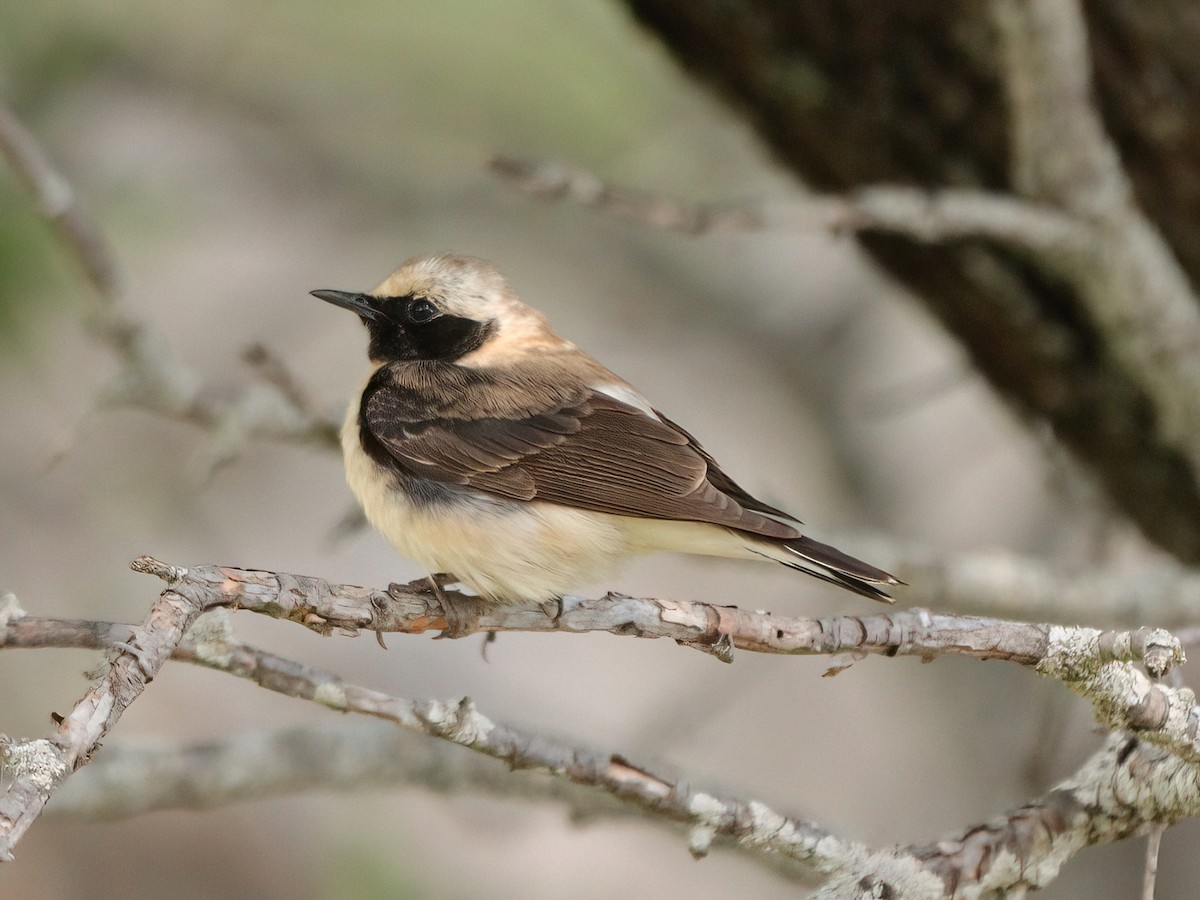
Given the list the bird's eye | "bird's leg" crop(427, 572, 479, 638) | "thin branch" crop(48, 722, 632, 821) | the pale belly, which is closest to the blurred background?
"thin branch" crop(48, 722, 632, 821)

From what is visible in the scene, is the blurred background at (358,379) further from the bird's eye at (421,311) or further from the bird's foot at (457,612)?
the bird's foot at (457,612)

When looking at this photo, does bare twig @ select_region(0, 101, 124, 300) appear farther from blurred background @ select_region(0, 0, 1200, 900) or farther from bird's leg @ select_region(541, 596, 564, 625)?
bird's leg @ select_region(541, 596, 564, 625)

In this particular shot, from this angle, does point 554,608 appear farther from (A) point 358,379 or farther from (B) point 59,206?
(A) point 358,379

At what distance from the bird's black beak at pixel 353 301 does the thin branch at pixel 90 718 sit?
75.1 inches

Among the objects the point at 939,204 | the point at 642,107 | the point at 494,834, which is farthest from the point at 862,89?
the point at 494,834

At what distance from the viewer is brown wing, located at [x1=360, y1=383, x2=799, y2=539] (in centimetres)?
333

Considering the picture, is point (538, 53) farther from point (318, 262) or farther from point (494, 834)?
point (494, 834)

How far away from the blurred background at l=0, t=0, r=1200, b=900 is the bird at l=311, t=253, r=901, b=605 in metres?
1.89

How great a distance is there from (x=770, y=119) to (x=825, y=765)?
161 inches

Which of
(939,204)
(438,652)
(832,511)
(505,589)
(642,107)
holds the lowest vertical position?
(505,589)

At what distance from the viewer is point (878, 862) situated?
8.29 feet

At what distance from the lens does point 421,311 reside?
13.2 ft

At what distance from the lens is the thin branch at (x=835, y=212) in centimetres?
351

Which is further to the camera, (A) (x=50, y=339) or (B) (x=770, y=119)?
(A) (x=50, y=339)
